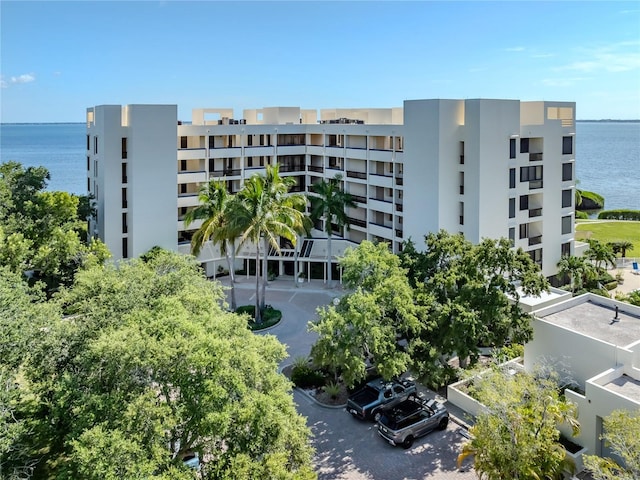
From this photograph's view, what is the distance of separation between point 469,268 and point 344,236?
24034 millimetres

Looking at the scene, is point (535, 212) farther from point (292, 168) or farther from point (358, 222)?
point (292, 168)

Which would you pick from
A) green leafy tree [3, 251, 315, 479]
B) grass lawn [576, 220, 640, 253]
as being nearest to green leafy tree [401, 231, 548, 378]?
green leafy tree [3, 251, 315, 479]

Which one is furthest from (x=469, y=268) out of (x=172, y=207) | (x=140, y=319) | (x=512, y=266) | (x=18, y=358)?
(x=172, y=207)

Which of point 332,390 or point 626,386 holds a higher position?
point 626,386

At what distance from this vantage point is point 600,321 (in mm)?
27250

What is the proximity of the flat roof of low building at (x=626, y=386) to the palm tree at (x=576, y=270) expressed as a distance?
17.8m

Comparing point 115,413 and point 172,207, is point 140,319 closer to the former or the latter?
point 115,413

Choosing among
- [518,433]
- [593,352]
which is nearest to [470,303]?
[593,352]

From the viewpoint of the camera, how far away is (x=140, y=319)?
17422mm

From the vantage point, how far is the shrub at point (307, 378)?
96.6 ft

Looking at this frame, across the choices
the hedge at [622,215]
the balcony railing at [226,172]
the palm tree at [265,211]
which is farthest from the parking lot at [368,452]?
the hedge at [622,215]

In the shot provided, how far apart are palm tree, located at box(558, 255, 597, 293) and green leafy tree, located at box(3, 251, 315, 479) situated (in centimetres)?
2939

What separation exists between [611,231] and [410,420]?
58.4 meters

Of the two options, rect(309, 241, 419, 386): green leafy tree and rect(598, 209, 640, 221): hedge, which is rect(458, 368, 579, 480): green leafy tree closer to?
rect(309, 241, 419, 386): green leafy tree
